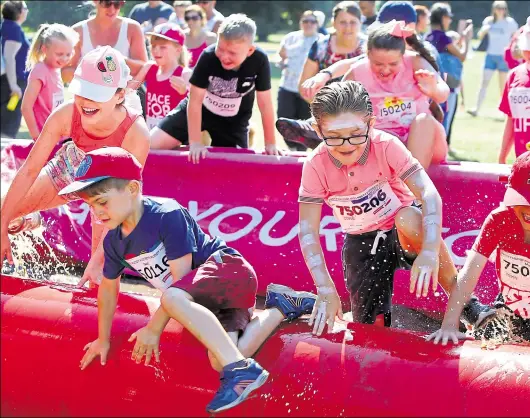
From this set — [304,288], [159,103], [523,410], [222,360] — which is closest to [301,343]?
[222,360]

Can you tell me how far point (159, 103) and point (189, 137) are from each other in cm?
156

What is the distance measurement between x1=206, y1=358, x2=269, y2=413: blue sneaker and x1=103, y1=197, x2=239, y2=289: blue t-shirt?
0.52 m

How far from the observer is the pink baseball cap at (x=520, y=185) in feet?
12.8

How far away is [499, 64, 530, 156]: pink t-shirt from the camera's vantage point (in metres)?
6.40

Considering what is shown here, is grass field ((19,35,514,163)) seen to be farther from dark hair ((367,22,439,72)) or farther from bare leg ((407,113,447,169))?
dark hair ((367,22,439,72))

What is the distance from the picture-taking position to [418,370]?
359 cm

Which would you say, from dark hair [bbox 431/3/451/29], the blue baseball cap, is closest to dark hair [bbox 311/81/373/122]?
the blue baseball cap

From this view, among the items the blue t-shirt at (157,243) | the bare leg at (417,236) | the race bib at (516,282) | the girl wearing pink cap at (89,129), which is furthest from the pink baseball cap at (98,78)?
the race bib at (516,282)

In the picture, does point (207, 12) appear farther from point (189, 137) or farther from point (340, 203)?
point (340, 203)

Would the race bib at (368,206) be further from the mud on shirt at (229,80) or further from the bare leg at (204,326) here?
Result: the mud on shirt at (229,80)

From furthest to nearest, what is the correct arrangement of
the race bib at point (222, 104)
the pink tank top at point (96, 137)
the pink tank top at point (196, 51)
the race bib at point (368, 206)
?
the pink tank top at point (196, 51)
the race bib at point (222, 104)
the pink tank top at point (96, 137)
the race bib at point (368, 206)

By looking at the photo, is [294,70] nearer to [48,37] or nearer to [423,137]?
[48,37]

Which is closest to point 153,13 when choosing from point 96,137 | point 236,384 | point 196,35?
point 196,35

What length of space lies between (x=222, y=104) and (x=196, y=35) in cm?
416
